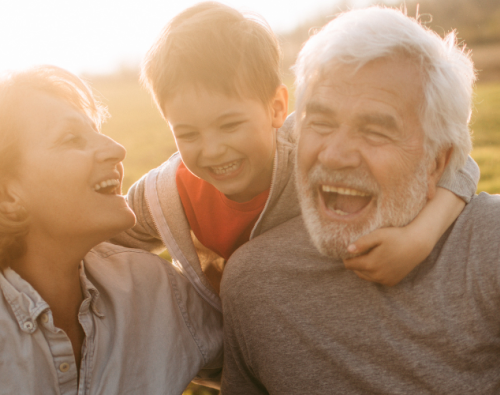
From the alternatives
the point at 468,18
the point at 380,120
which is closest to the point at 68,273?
the point at 380,120

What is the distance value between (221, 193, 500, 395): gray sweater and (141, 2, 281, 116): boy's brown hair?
35.0 inches

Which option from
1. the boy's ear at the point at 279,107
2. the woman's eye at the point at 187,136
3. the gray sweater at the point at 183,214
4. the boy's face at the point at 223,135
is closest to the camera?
the boy's face at the point at 223,135

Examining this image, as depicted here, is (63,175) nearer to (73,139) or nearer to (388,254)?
(73,139)

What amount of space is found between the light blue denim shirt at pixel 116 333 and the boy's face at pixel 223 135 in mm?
649

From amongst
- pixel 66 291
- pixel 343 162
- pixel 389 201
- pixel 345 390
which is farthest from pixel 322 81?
pixel 66 291

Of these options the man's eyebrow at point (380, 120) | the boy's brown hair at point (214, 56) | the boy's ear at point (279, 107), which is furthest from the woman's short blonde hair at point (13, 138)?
the man's eyebrow at point (380, 120)

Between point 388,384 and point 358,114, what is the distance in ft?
4.10

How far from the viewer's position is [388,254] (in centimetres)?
197

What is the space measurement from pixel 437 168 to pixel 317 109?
682 millimetres

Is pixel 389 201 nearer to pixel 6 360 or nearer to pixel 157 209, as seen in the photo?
pixel 157 209

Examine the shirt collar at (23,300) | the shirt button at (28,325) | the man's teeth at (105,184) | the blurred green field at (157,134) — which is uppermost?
the man's teeth at (105,184)

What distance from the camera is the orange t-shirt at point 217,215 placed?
9.32 ft

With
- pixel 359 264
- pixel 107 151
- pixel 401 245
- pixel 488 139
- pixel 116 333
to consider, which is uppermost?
pixel 107 151

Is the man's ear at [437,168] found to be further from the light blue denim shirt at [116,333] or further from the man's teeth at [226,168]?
the light blue denim shirt at [116,333]
